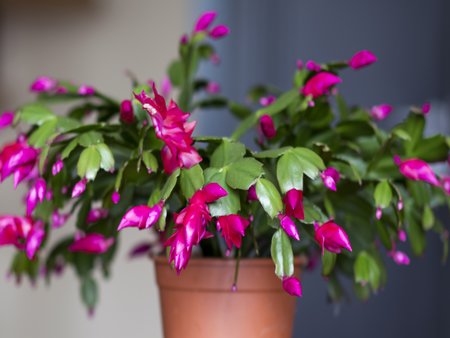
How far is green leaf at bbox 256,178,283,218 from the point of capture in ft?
2.27

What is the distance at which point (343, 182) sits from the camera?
0.87 m

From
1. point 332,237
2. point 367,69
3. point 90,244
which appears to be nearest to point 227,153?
point 332,237

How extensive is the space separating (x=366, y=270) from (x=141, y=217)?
354 millimetres

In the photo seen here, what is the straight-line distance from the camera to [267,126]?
0.87m

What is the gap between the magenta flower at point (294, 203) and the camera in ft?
2.30

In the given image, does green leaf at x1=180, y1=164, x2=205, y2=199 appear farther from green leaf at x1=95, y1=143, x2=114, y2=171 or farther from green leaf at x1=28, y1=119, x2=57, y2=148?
green leaf at x1=28, y1=119, x2=57, y2=148

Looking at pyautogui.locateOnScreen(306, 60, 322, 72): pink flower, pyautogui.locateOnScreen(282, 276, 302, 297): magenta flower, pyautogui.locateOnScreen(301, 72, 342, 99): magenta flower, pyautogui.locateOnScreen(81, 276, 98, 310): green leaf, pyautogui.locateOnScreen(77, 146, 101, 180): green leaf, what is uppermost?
pyautogui.locateOnScreen(306, 60, 322, 72): pink flower

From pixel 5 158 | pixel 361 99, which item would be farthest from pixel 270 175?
pixel 361 99

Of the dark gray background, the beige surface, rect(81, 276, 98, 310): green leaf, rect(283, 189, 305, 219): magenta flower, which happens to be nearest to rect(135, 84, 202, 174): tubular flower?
rect(283, 189, 305, 219): magenta flower

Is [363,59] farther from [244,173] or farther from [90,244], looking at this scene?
[90,244]

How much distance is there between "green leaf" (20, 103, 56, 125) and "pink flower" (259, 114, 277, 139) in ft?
0.91

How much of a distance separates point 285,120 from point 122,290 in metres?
1.00

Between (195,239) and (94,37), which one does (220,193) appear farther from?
(94,37)

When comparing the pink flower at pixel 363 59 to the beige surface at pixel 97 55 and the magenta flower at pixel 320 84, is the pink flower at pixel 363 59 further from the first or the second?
the beige surface at pixel 97 55
